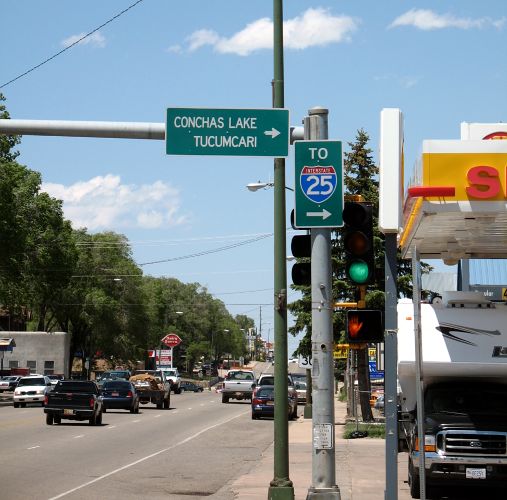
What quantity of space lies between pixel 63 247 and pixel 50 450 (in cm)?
5286

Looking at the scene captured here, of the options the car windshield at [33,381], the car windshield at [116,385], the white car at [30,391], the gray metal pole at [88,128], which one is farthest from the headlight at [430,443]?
the car windshield at [33,381]

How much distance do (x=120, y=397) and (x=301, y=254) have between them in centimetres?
3342

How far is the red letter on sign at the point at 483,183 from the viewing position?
1105 cm

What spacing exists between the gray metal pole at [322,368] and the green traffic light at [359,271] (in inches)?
14.4

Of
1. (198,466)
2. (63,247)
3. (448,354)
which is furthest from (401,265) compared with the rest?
(63,247)

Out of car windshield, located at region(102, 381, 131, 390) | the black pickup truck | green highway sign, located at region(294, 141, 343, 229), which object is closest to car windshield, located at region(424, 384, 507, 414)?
green highway sign, located at region(294, 141, 343, 229)

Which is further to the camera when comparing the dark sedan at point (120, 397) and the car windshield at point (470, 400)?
the dark sedan at point (120, 397)

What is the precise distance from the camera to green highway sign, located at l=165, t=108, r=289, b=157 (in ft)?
40.7

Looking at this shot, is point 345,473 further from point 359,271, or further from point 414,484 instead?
point 359,271

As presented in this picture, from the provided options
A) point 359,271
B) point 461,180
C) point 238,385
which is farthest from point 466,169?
point 238,385

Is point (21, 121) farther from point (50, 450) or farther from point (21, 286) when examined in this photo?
point (21, 286)

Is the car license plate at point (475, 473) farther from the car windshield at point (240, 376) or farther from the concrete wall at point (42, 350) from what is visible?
the concrete wall at point (42, 350)

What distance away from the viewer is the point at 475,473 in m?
15.0

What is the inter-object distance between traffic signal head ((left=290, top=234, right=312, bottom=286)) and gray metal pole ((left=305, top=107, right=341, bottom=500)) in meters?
0.53
